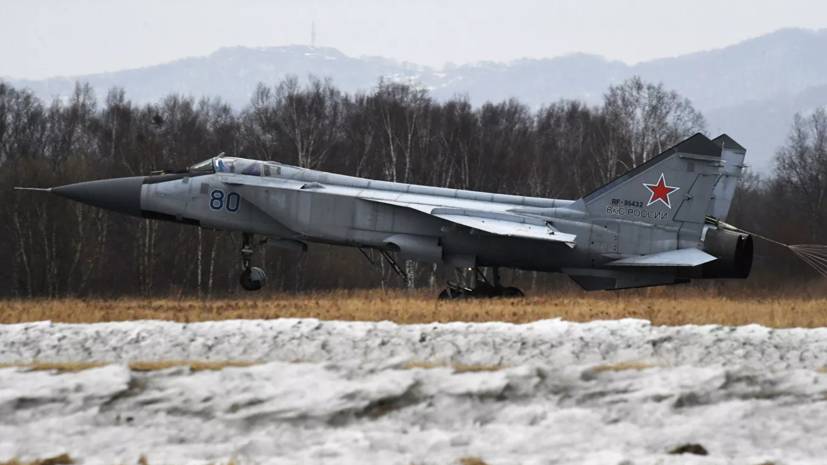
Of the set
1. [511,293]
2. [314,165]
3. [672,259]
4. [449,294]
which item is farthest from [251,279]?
[314,165]

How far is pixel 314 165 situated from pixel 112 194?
21231 mm

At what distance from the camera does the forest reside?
33969 mm

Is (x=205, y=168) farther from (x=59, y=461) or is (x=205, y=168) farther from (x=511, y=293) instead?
A: (x=59, y=461)

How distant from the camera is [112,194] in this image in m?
18.9

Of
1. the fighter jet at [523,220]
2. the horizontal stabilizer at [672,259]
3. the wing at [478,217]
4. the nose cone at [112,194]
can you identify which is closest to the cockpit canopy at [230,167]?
the fighter jet at [523,220]

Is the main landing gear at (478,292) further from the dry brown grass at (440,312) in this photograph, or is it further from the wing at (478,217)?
the dry brown grass at (440,312)

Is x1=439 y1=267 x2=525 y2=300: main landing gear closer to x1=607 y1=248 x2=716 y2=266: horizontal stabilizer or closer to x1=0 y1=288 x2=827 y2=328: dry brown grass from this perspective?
x1=607 y1=248 x2=716 y2=266: horizontal stabilizer

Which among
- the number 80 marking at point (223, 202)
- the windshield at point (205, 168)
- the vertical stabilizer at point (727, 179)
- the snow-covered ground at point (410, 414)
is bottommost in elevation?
the snow-covered ground at point (410, 414)

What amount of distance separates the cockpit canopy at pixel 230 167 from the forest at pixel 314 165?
22.2 feet

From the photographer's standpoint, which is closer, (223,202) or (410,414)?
(410,414)

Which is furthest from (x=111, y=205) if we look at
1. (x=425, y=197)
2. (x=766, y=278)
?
(x=766, y=278)

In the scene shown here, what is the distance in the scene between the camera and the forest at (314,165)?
3397cm

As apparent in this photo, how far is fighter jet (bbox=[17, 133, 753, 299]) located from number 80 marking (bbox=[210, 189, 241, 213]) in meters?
0.02

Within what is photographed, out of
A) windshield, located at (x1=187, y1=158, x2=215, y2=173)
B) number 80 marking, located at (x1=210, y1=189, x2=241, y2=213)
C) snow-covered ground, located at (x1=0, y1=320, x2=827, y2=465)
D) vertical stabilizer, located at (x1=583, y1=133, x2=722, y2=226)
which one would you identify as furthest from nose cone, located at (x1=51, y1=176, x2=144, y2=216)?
snow-covered ground, located at (x1=0, y1=320, x2=827, y2=465)
